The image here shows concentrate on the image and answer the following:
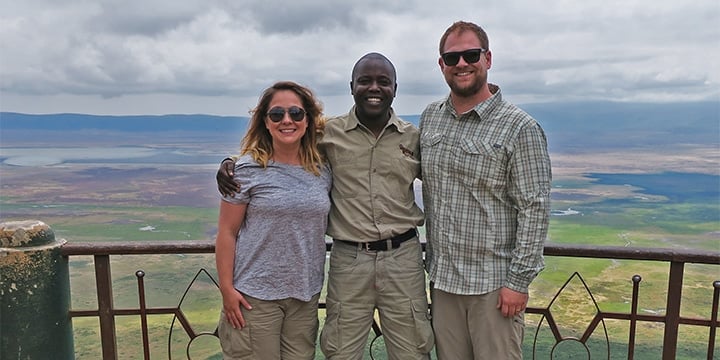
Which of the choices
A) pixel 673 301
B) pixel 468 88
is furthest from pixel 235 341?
pixel 673 301

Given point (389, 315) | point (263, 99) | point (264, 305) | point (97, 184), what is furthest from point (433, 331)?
point (97, 184)

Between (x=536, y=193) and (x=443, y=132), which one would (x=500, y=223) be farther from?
(x=443, y=132)

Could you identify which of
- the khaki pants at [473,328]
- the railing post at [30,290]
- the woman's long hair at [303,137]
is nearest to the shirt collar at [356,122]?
the woman's long hair at [303,137]

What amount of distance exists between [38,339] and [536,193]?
8.42 feet

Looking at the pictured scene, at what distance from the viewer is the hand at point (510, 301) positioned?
2.36m

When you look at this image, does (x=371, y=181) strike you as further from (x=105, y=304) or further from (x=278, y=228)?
(x=105, y=304)

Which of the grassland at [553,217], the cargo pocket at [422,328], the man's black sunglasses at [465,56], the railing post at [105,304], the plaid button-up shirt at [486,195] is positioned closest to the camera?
the plaid button-up shirt at [486,195]

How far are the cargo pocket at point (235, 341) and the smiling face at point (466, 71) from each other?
1.42 m

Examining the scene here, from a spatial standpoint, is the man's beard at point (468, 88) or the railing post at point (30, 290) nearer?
the man's beard at point (468, 88)

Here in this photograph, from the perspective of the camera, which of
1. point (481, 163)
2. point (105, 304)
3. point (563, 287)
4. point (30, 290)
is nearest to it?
point (481, 163)

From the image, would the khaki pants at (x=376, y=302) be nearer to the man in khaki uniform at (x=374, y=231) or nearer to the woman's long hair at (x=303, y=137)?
the man in khaki uniform at (x=374, y=231)

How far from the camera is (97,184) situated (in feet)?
251

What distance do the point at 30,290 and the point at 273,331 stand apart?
4.36 ft

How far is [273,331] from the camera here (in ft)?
8.13
